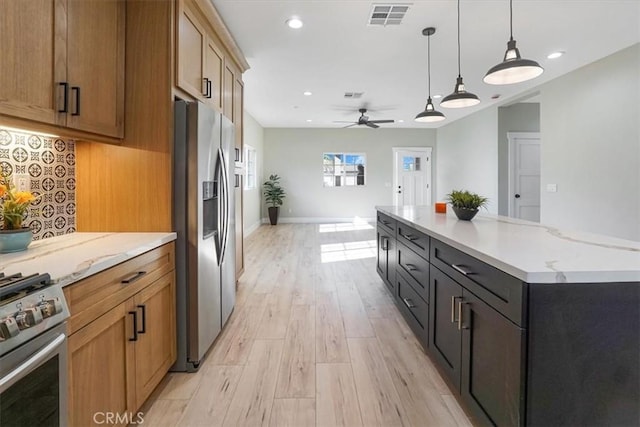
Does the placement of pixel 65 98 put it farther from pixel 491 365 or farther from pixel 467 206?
pixel 467 206

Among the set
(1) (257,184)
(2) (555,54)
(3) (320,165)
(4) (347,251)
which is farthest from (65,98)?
(3) (320,165)

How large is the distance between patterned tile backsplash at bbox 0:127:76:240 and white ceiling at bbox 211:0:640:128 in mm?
1823

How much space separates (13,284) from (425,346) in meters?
2.12

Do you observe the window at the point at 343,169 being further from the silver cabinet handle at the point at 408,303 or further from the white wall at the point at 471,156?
the silver cabinet handle at the point at 408,303

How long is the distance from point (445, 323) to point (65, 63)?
2285mm

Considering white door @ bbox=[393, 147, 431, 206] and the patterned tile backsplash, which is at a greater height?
white door @ bbox=[393, 147, 431, 206]

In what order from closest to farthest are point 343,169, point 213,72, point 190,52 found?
1. point 190,52
2. point 213,72
3. point 343,169

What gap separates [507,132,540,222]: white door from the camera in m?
6.57

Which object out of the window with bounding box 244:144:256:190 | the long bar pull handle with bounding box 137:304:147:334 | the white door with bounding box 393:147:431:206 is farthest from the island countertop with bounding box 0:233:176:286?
the white door with bounding box 393:147:431:206

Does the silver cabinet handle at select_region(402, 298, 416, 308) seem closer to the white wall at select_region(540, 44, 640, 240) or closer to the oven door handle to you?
the oven door handle

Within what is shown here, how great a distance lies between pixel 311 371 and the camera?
2057mm

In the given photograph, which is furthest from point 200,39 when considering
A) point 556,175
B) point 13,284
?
point 556,175

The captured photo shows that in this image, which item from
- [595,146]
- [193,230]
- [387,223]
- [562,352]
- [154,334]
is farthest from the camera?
[595,146]

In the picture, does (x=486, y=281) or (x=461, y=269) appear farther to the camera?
(x=461, y=269)
